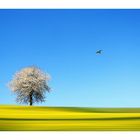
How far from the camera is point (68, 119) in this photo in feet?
32.7

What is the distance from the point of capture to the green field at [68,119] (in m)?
9.55

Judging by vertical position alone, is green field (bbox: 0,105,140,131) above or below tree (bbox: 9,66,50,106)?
below

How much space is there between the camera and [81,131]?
9.39 meters

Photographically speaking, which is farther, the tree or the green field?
the tree

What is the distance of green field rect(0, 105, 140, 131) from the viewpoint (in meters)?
9.55

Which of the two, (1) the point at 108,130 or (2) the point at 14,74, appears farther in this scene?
(2) the point at 14,74

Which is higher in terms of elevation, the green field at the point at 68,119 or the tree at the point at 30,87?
the tree at the point at 30,87

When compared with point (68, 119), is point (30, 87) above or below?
above

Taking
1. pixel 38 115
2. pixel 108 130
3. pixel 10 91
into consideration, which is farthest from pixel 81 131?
pixel 10 91

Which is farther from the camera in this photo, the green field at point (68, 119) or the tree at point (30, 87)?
the tree at point (30, 87)

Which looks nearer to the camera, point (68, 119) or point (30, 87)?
point (68, 119)
